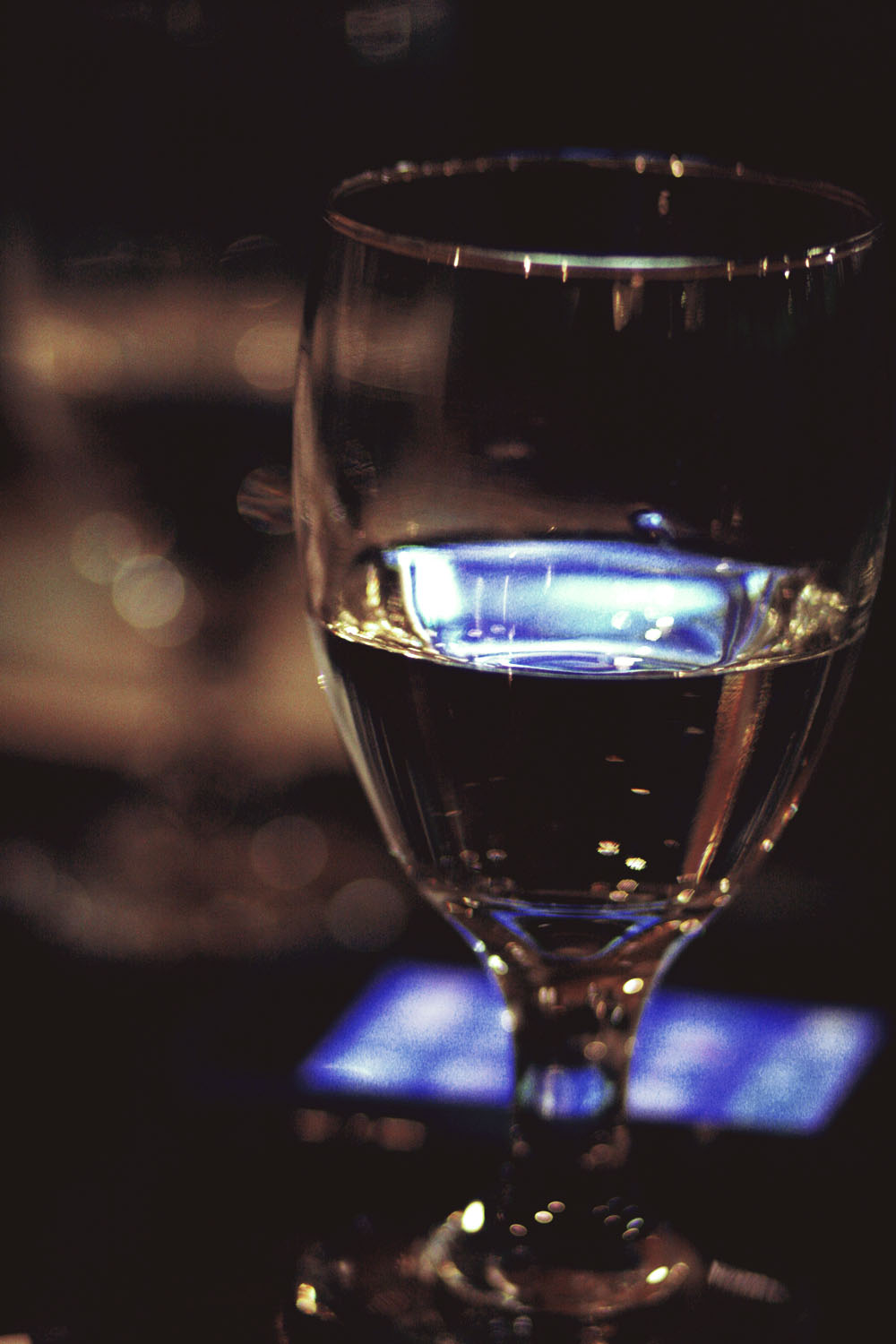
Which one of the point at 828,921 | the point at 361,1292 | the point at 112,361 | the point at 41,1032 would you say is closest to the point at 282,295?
the point at 112,361

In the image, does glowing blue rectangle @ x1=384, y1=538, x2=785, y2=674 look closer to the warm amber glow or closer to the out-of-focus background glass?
the warm amber glow

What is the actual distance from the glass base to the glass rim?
5.8 inches

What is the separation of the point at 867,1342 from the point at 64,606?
3.38ft

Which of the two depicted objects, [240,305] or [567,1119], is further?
[240,305]

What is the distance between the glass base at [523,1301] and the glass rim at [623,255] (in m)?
0.15

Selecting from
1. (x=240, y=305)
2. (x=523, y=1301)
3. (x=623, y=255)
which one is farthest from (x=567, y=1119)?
(x=240, y=305)

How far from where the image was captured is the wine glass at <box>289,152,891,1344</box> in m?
0.22

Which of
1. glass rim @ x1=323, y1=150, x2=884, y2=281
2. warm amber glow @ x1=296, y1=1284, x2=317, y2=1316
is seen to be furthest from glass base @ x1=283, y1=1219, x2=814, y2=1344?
glass rim @ x1=323, y1=150, x2=884, y2=281

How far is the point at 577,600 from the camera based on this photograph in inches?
9.9

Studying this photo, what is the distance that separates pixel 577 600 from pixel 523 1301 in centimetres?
10

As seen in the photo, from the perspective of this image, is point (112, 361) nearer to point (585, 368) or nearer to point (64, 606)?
point (64, 606)

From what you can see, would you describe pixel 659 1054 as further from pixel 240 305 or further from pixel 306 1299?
pixel 240 305

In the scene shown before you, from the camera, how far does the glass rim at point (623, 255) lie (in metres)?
0.22

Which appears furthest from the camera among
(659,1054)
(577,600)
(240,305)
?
(240,305)
